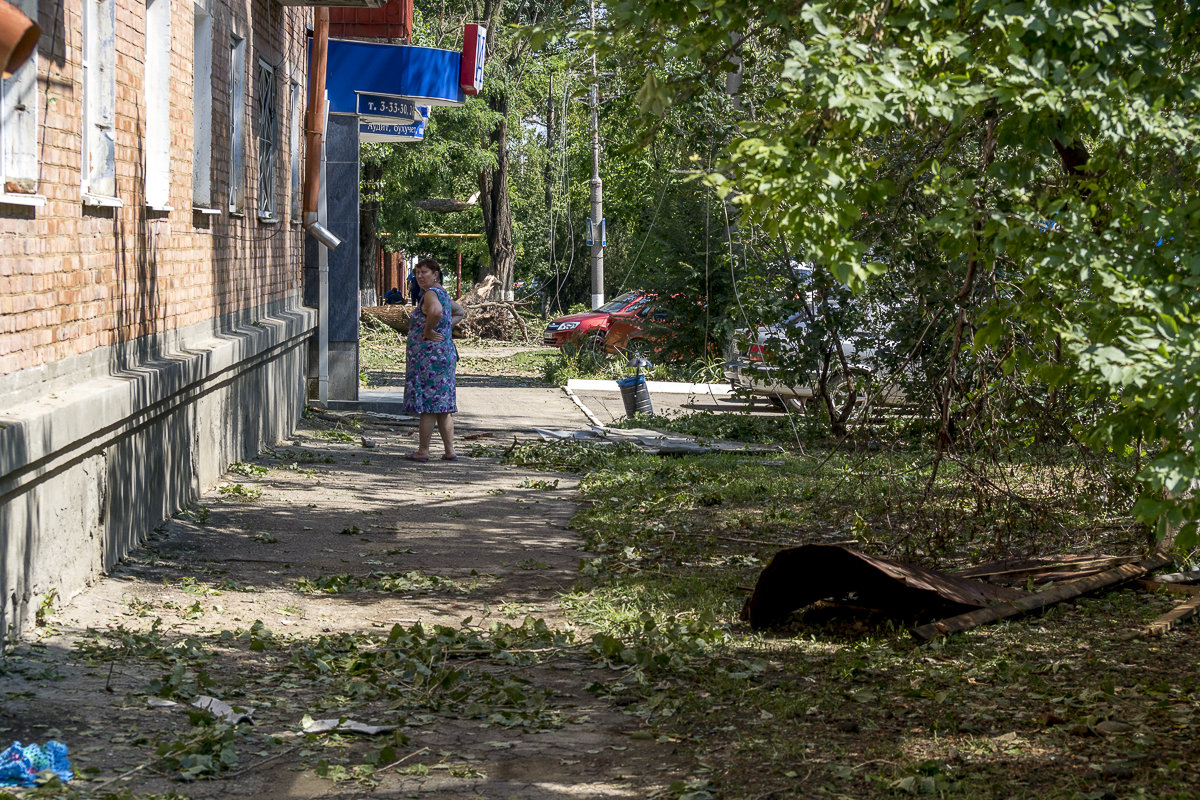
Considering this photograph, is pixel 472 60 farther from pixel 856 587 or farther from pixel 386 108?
Answer: pixel 856 587

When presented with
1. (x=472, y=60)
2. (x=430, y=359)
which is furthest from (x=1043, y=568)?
(x=472, y=60)

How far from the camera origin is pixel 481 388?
20547 millimetres

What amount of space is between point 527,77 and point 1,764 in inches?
1381

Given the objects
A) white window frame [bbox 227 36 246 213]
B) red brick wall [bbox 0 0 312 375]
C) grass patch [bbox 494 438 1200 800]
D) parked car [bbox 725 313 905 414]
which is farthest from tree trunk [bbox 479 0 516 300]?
grass patch [bbox 494 438 1200 800]

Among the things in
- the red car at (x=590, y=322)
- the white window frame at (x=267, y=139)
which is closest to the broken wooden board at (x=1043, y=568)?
the white window frame at (x=267, y=139)

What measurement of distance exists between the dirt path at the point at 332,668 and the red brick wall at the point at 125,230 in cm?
127

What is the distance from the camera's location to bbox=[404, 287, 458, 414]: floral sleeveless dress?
38.1 ft

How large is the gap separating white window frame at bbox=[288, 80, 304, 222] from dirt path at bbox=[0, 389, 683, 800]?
21.2ft

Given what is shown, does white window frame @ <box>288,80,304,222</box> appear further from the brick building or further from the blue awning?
the brick building

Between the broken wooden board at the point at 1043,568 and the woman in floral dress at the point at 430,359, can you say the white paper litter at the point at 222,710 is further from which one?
the woman in floral dress at the point at 430,359

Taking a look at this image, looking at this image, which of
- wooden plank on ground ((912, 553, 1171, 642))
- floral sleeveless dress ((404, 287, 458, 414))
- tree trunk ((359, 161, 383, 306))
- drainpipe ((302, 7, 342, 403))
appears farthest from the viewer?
tree trunk ((359, 161, 383, 306))

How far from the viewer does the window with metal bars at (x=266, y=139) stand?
11969mm

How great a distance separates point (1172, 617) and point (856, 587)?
1.43 m

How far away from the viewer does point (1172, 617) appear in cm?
568
